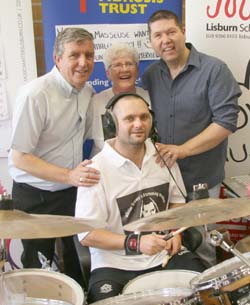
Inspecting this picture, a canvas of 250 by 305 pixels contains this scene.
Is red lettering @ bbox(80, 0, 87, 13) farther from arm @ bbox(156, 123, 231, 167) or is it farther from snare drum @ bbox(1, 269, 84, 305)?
snare drum @ bbox(1, 269, 84, 305)

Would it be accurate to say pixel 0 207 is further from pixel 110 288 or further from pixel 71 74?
pixel 71 74

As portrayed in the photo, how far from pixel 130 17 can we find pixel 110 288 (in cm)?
162

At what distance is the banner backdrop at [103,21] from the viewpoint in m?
2.46

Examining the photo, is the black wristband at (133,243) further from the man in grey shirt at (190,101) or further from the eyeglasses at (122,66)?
the eyeglasses at (122,66)

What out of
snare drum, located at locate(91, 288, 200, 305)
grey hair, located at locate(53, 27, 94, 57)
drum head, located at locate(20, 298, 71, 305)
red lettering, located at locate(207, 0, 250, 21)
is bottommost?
drum head, located at locate(20, 298, 71, 305)

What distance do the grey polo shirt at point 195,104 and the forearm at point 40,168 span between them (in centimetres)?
62

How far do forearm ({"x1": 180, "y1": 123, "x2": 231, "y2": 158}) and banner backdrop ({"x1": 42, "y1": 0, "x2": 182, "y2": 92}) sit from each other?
2.43ft

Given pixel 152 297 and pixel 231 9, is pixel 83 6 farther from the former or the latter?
pixel 152 297

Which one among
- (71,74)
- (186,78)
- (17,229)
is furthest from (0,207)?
(186,78)

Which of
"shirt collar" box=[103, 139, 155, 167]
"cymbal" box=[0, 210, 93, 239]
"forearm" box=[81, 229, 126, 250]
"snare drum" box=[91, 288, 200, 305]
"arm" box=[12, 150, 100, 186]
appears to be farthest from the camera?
"arm" box=[12, 150, 100, 186]

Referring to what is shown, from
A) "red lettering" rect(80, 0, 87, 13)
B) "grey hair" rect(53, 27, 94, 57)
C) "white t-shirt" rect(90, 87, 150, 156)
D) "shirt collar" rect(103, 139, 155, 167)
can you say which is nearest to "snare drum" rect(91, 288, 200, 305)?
"shirt collar" rect(103, 139, 155, 167)

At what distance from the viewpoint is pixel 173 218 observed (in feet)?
3.95

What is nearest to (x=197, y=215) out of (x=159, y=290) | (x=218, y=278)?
(x=218, y=278)

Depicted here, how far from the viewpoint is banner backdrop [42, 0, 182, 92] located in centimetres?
246
